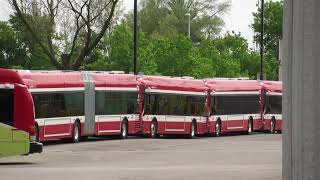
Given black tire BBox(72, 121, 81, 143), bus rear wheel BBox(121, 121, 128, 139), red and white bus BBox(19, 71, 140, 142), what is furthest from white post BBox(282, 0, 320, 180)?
bus rear wheel BBox(121, 121, 128, 139)

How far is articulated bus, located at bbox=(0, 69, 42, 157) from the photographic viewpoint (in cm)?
2712

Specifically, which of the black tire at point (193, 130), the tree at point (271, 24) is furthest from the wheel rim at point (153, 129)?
the tree at point (271, 24)

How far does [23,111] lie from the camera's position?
1109 inches

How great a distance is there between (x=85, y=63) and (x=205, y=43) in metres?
14.0

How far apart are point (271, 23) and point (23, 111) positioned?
8427 centimetres

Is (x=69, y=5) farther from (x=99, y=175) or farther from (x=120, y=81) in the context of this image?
(x=99, y=175)

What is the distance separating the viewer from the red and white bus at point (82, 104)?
39.7 m

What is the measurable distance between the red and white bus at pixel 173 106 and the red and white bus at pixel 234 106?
100 cm

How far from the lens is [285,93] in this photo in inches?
516

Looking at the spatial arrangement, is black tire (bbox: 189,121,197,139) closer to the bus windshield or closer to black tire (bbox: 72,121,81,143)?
black tire (bbox: 72,121,81,143)

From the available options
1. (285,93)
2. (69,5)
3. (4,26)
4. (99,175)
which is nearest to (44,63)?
(4,26)

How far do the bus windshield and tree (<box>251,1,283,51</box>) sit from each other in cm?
8310

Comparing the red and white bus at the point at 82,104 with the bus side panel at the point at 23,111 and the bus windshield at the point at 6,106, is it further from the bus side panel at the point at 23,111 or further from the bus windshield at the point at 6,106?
the bus windshield at the point at 6,106

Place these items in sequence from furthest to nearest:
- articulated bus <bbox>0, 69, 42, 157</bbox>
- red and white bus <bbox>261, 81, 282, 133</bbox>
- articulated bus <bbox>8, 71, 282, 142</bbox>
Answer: red and white bus <bbox>261, 81, 282, 133</bbox>
articulated bus <bbox>8, 71, 282, 142</bbox>
articulated bus <bbox>0, 69, 42, 157</bbox>
